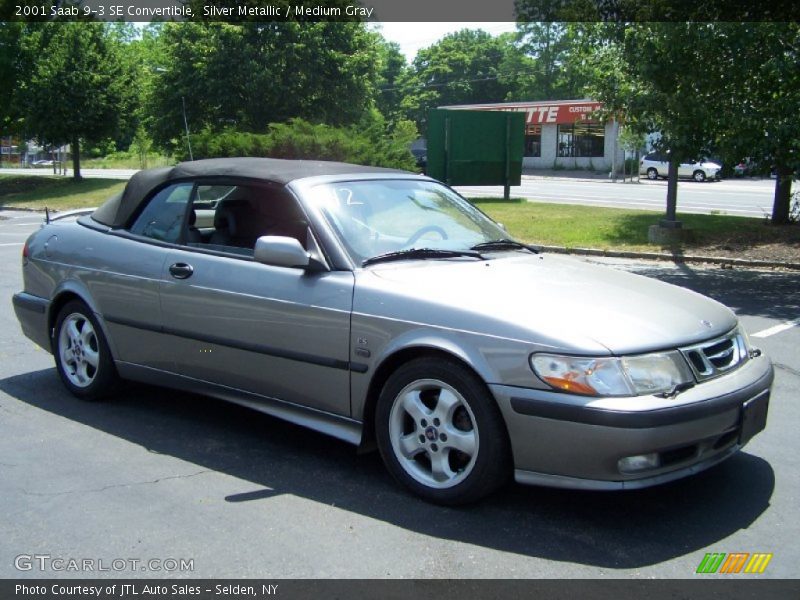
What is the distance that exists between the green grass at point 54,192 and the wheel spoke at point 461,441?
25.6m

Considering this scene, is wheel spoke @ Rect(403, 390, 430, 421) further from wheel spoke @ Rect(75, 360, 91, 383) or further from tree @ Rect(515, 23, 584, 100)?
tree @ Rect(515, 23, 584, 100)

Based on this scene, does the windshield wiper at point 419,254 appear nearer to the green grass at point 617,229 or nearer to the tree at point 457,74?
the green grass at point 617,229

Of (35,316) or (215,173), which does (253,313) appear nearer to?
(215,173)

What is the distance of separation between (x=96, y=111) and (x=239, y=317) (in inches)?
1230

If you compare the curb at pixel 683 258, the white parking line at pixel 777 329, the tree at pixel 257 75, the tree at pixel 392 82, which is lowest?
the white parking line at pixel 777 329

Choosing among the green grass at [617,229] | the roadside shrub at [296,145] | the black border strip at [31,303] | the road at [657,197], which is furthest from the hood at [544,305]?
the road at [657,197]

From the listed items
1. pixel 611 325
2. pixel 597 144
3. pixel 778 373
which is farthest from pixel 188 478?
pixel 597 144

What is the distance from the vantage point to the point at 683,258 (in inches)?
573

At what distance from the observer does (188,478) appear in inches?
177

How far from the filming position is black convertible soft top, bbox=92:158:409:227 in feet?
16.9

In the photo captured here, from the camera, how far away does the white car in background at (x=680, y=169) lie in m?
42.1

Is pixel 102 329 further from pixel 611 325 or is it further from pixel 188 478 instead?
pixel 611 325

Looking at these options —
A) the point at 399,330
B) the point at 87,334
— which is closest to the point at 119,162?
the point at 87,334

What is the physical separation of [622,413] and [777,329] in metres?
5.76
